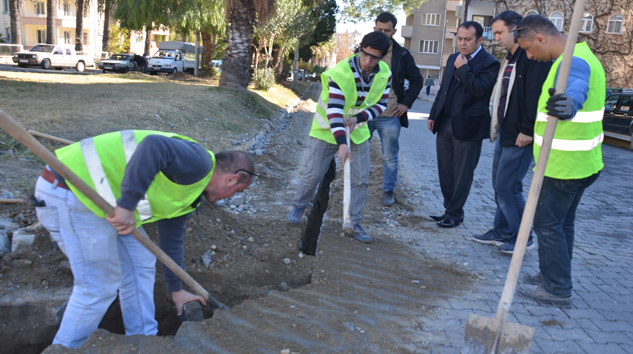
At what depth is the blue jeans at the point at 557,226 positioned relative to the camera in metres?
3.53

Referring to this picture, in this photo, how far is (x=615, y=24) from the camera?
32250 mm

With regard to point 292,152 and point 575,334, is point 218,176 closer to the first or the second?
point 575,334

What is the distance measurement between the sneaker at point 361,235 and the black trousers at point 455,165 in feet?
3.93

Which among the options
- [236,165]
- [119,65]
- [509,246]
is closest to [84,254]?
[236,165]

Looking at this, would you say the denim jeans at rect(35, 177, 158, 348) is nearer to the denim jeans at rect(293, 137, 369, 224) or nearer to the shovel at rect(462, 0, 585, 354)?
the shovel at rect(462, 0, 585, 354)

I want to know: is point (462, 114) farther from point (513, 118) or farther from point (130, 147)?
point (130, 147)

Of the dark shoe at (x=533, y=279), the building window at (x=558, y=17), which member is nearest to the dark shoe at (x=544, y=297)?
the dark shoe at (x=533, y=279)

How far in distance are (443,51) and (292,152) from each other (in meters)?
50.3

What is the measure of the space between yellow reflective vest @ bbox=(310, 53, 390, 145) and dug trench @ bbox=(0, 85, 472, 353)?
103 cm

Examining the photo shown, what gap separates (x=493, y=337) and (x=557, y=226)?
114 centimetres

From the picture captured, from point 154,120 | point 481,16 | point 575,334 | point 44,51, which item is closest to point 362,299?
point 575,334

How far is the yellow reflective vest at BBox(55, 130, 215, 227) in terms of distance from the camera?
102 inches

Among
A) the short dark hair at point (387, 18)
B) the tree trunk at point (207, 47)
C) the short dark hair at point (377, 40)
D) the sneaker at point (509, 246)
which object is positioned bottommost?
the sneaker at point (509, 246)

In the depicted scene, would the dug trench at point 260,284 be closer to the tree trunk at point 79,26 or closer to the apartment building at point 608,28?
the tree trunk at point 79,26
